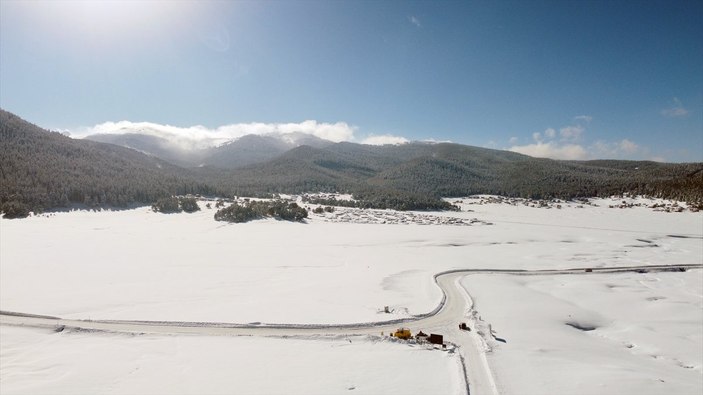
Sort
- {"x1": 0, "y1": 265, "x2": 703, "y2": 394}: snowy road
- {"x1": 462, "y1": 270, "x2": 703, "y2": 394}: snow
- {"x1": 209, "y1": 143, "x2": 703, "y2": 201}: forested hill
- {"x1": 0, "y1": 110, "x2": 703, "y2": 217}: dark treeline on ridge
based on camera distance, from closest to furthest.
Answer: {"x1": 462, "y1": 270, "x2": 703, "y2": 394}: snow
{"x1": 0, "y1": 265, "x2": 703, "y2": 394}: snowy road
{"x1": 0, "y1": 110, "x2": 703, "y2": 217}: dark treeline on ridge
{"x1": 209, "y1": 143, "x2": 703, "y2": 201}: forested hill

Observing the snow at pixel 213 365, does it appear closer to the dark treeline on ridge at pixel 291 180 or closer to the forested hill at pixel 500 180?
the dark treeline on ridge at pixel 291 180

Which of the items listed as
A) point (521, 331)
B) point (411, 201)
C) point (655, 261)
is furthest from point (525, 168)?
point (521, 331)

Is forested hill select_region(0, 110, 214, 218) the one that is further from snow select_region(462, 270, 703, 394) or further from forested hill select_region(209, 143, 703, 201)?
snow select_region(462, 270, 703, 394)

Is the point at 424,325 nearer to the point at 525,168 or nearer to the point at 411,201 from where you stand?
the point at 411,201

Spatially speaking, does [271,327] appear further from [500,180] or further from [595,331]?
[500,180]

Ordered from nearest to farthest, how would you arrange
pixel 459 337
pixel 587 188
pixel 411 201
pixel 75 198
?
pixel 459 337 < pixel 75 198 < pixel 411 201 < pixel 587 188

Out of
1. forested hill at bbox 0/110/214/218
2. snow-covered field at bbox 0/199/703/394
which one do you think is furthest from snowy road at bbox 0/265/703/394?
forested hill at bbox 0/110/214/218

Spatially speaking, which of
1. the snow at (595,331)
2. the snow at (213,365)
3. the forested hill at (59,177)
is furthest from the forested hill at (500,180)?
the snow at (213,365)
